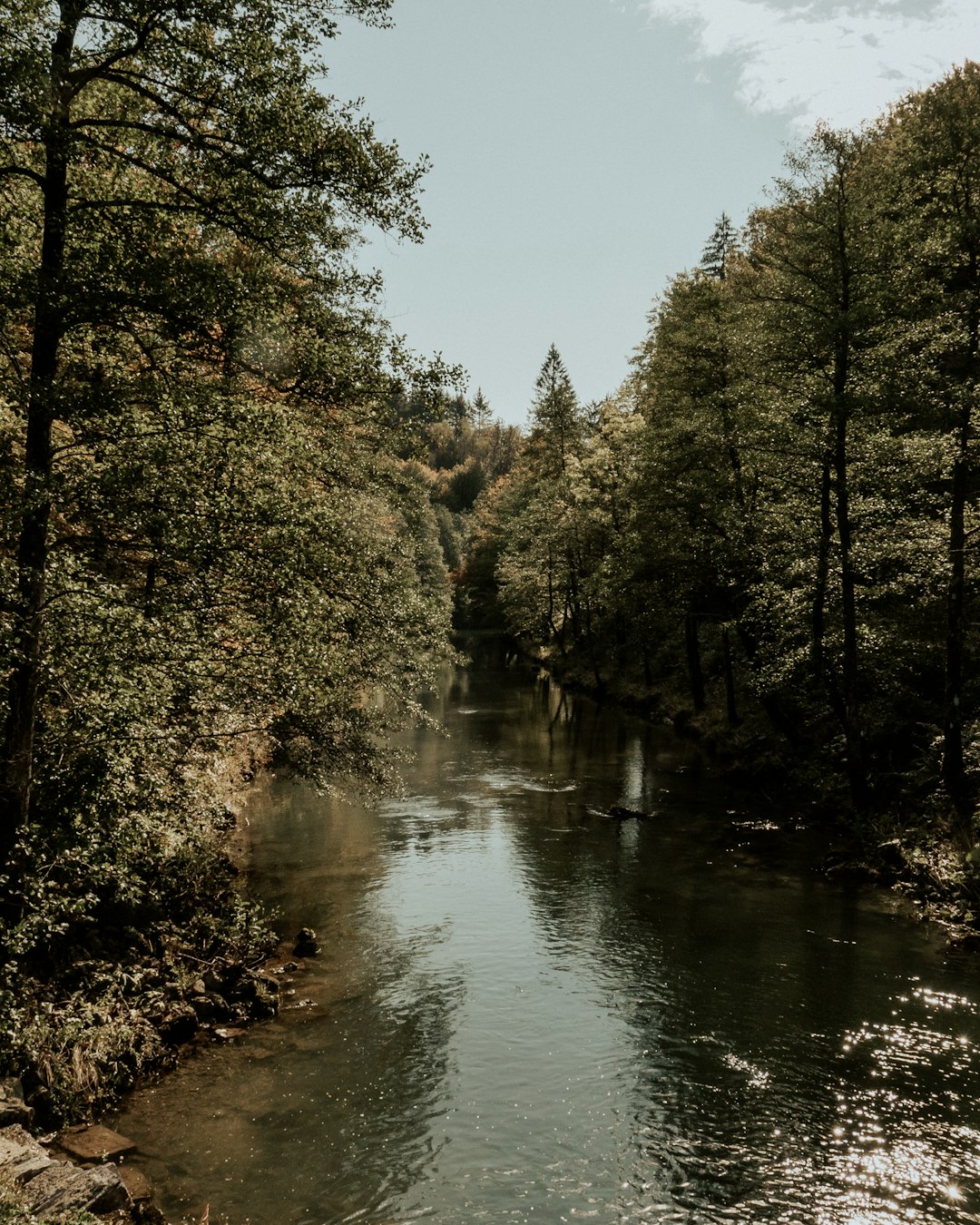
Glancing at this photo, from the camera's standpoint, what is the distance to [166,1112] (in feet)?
30.6

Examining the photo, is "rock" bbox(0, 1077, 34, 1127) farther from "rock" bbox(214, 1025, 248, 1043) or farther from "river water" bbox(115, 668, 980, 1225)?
"rock" bbox(214, 1025, 248, 1043)

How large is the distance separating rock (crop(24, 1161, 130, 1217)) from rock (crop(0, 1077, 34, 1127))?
1115mm

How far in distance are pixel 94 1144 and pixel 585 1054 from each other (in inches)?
232

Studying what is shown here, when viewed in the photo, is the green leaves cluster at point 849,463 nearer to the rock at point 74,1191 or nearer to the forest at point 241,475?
the forest at point 241,475

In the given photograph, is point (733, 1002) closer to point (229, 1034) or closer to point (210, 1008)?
point (229, 1034)

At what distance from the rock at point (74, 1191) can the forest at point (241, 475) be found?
178 cm

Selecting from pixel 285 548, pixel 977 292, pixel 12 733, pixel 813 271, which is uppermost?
pixel 813 271

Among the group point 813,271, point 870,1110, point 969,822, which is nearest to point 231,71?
point 870,1110

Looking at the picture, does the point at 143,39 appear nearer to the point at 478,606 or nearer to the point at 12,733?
the point at 12,733

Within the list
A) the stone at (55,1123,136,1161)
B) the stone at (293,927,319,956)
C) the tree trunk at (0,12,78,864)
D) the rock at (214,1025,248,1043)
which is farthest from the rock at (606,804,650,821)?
the tree trunk at (0,12,78,864)

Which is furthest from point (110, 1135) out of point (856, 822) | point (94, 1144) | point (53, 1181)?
point (856, 822)

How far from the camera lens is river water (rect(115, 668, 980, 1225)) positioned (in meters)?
8.31

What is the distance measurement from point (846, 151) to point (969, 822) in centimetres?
1474

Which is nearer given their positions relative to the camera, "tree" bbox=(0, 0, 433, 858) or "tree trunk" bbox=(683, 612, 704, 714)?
"tree" bbox=(0, 0, 433, 858)
